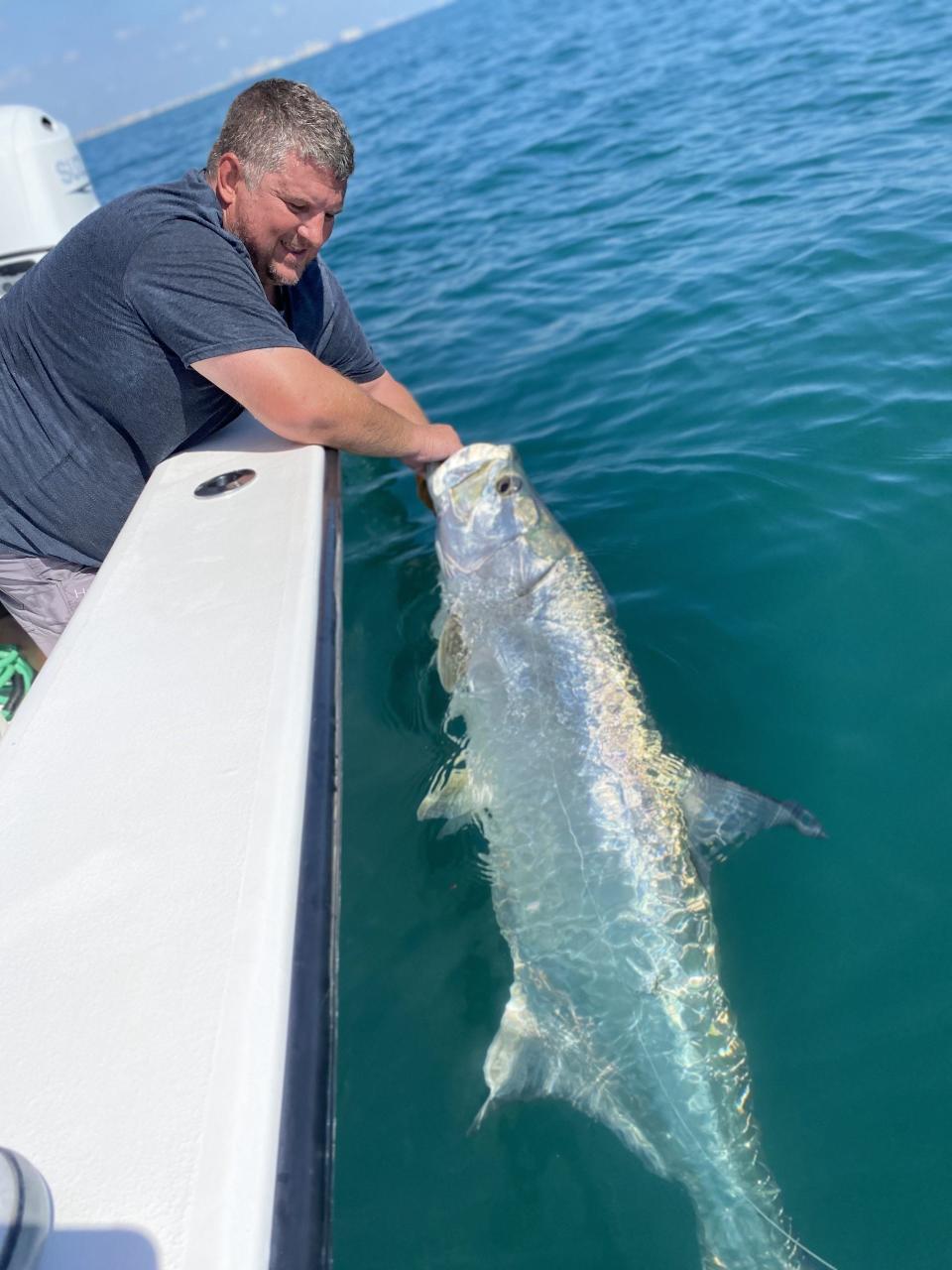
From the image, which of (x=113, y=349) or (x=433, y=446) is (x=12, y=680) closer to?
(x=113, y=349)

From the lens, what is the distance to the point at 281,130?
3.01 m

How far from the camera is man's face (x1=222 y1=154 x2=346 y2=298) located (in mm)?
3074

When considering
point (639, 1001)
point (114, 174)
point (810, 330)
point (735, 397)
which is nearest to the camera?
point (639, 1001)

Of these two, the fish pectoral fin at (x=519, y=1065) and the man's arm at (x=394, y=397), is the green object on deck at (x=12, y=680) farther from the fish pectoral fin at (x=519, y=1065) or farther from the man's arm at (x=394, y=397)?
the fish pectoral fin at (x=519, y=1065)

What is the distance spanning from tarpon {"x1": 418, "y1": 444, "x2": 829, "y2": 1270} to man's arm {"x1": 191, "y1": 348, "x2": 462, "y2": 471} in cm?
37

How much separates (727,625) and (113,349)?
2.84 metres

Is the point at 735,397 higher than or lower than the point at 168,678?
lower

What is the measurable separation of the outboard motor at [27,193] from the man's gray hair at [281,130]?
348cm

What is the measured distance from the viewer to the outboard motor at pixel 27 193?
5789mm

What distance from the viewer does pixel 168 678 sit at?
243 centimetres

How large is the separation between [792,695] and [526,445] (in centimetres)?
288

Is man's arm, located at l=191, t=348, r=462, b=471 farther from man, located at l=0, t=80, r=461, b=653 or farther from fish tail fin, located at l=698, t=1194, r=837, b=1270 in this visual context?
fish tail fin, located at l=698, t=1194, r=837, b=1270

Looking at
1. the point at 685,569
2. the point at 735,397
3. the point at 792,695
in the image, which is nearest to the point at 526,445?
the point at 735,397

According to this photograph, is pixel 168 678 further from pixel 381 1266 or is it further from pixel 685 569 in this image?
pixel 685 569
